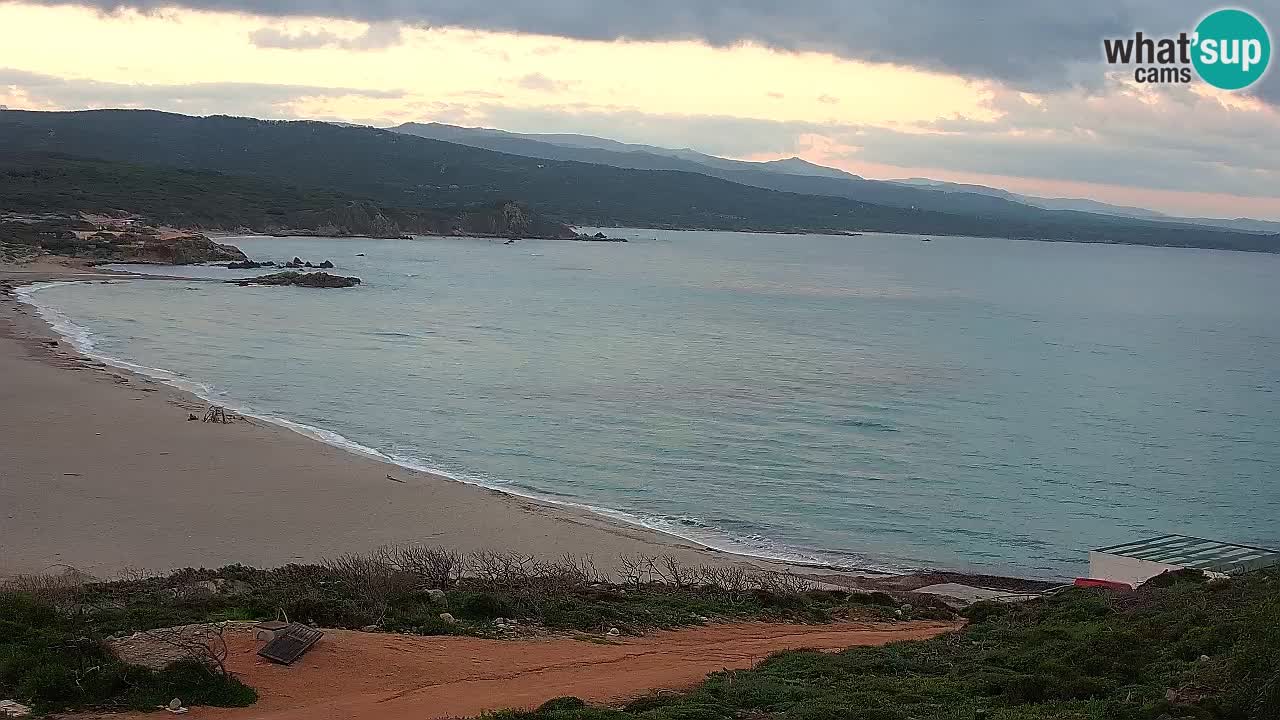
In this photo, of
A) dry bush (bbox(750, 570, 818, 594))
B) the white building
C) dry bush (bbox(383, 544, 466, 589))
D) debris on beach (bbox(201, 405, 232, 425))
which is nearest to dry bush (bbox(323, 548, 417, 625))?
dry bush (bbox(383, 544, 466, 589))

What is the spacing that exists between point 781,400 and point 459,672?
27682 mm

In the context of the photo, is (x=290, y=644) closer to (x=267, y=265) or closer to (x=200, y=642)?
(x=200, y=642)

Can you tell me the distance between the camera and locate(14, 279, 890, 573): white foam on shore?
2050 cm

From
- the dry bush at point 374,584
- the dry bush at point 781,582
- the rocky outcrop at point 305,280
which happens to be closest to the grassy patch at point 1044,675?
the dry bush at point 781,582

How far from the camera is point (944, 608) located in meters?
16.2

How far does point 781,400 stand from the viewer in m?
37.3

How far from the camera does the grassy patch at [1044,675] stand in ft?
27.4

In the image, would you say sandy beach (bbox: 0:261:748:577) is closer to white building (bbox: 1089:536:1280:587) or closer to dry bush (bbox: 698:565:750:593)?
dry bush (bbox: 698:565:750:593)

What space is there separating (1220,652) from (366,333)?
46.5m

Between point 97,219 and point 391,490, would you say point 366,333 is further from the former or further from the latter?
point 97,219

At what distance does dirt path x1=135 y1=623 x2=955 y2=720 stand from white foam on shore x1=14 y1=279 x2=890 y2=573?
7.70 m

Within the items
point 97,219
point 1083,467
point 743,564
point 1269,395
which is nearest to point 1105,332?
point 1269,395

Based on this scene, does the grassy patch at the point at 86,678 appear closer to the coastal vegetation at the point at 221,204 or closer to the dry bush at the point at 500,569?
the dry bush at the point at 500,569

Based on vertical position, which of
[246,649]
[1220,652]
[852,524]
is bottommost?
[852,524]
